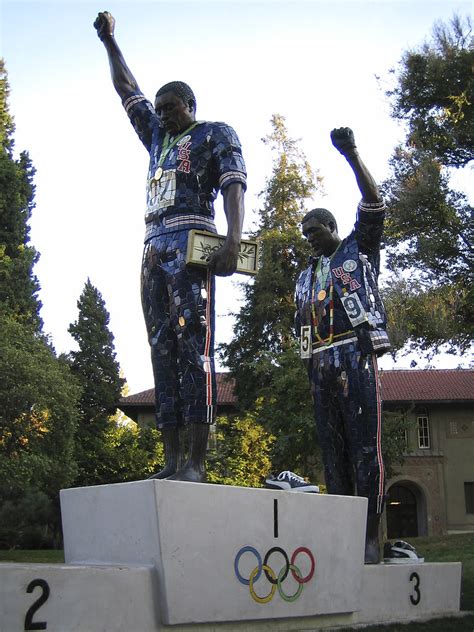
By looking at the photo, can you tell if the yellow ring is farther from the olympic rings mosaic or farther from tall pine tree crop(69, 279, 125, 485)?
tall pine tree crop(69, 279, 125, 485)

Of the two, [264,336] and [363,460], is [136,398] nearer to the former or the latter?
[264,336]

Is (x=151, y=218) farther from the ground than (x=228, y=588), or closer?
farther from the ground

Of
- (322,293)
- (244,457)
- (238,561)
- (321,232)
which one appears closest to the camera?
(238,561)

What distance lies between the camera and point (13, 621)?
3365 mm

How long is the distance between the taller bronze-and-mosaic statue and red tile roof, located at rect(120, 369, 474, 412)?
28.7 m

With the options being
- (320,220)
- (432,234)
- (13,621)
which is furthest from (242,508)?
(432,234)

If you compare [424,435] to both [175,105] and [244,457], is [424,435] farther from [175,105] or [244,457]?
[175,105]

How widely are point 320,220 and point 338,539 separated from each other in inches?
103

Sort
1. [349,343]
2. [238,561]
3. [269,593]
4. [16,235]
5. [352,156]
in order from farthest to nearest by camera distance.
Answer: [16,235]
[349,343]
[352,156]
[269,593]
[238,561]

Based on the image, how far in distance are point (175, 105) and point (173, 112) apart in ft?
0.16

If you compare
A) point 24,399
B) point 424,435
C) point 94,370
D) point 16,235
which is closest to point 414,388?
point 424,435

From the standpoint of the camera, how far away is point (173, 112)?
5.31 metres

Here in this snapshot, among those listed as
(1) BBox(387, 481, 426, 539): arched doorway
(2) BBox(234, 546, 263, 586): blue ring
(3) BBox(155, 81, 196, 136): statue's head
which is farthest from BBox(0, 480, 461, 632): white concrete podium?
(1) BBox(387, 481, 426, 539): arched doorway

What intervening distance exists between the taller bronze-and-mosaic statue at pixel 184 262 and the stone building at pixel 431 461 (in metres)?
30.4
